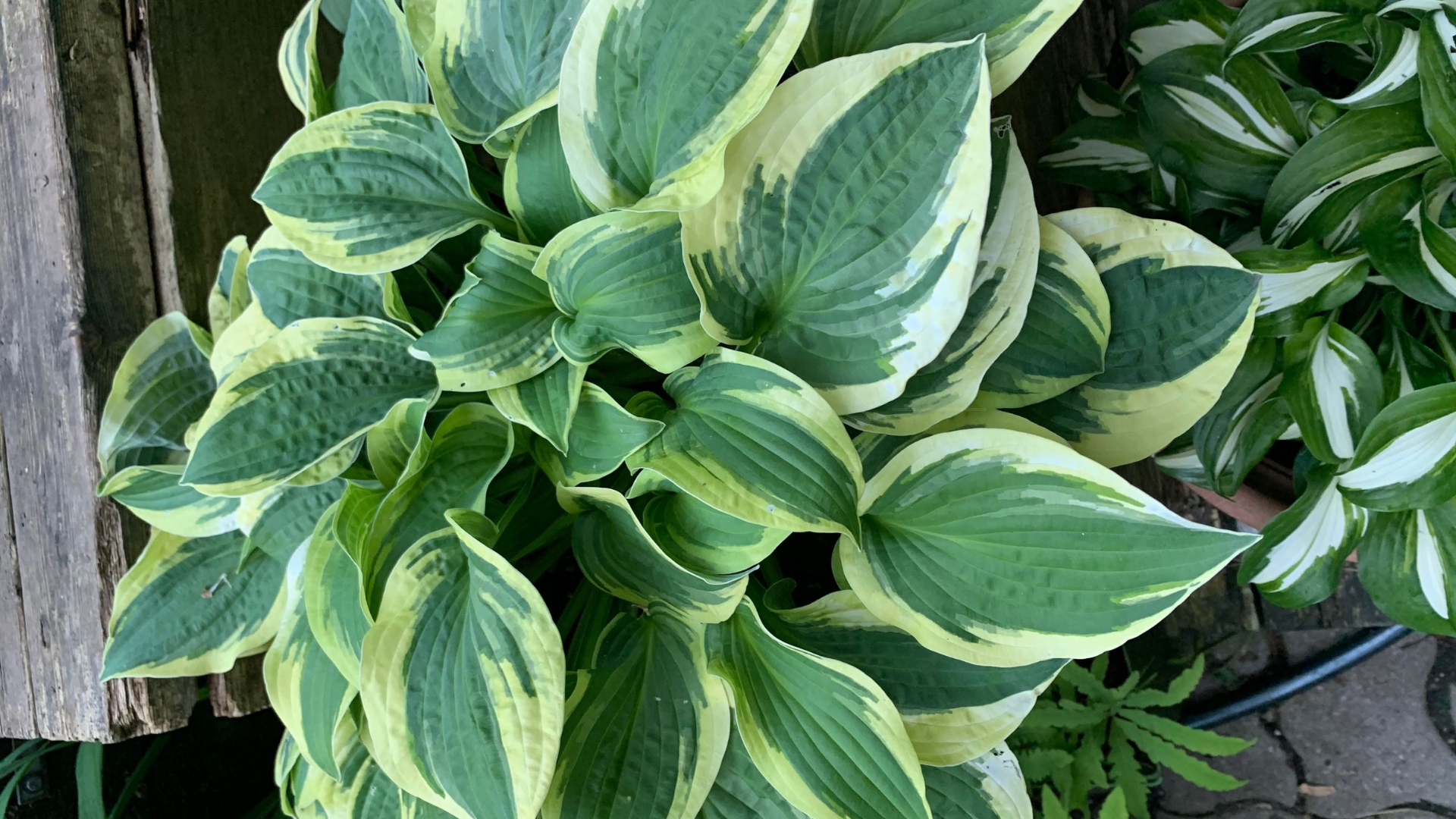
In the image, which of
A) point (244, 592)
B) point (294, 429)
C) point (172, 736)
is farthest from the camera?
point (172, 736)

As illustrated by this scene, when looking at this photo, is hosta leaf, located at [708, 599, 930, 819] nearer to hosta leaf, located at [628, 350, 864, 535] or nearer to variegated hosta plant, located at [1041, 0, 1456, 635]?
hosta leaf, located at [628, 350, 864, 535]

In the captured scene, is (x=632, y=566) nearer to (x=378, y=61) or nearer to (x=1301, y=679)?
(x=378, y=61)

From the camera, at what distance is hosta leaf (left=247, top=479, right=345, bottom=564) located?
2.31 feet

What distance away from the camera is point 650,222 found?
1.78ft

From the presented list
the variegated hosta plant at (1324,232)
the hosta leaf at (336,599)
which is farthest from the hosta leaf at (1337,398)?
the hosta leaf at (336,599)

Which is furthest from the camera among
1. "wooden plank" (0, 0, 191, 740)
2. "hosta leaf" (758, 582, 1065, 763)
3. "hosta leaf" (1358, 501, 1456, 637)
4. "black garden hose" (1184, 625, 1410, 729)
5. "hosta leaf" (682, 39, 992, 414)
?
"black garden hose" (1184, 625, 1410, 729)

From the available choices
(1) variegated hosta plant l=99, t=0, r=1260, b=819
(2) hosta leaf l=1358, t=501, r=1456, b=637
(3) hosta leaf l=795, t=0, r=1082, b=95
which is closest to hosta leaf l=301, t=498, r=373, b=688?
(1) variegated hosta plant l=99, t=0, r=1260, b=819

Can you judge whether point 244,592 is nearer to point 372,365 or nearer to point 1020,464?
point 372,365

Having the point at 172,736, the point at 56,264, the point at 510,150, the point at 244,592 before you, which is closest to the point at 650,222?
the point at 510,150

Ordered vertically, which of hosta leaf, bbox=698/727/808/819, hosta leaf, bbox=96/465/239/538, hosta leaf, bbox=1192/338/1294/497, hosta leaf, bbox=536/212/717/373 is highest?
hosta leaf, bbox=536/212/717/373

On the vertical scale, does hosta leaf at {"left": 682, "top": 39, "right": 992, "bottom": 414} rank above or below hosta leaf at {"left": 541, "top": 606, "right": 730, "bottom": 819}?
above

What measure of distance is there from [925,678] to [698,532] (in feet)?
0.63

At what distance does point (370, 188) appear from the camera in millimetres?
643

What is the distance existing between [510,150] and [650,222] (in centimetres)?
17
